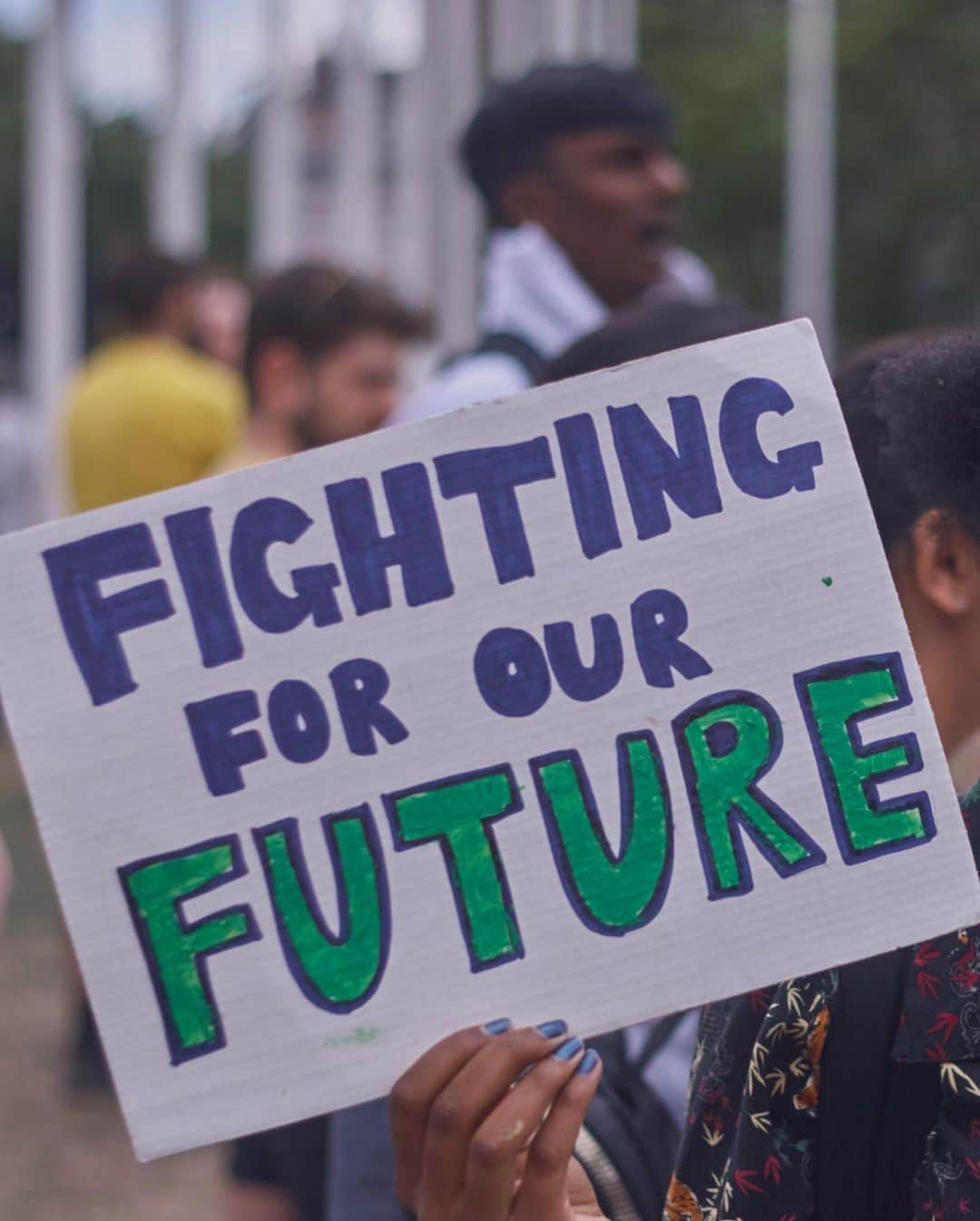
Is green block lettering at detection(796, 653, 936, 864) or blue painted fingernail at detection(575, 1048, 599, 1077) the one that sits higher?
green block lettering at detection(796, 653, 936, 864)

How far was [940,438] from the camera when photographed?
1480mm

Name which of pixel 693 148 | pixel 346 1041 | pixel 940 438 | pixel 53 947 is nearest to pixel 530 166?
pixel 940 438

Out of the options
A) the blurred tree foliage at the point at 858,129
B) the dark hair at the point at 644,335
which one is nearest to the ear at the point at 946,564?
the dark hair at the point at 644,335

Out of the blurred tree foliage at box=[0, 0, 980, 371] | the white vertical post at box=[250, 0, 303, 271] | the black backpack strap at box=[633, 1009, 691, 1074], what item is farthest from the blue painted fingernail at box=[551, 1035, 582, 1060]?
the blurred tree foliage at box=[0, 0, 980, 371]

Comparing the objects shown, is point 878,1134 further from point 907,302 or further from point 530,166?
point 907,302

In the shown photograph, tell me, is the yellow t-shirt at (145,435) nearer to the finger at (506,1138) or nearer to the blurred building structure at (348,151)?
the blurred building structure at (348,151)

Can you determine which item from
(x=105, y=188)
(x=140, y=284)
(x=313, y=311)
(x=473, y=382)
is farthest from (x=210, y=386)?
(x=105, y=188)

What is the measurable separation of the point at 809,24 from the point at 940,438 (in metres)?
3.24

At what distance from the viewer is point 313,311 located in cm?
383

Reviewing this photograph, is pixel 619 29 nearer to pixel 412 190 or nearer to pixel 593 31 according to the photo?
pixel 593 31

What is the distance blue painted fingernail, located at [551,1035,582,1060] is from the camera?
55.5 inches

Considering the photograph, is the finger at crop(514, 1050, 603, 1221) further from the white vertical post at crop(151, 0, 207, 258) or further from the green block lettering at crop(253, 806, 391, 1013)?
the white vertical post at crop(151, 0, 207, 258)

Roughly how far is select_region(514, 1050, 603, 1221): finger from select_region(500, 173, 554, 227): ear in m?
2.19

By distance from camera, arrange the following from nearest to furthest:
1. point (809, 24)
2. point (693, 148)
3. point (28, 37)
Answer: point (809, 24)
point (28, 37)
point (693, 148)
